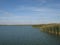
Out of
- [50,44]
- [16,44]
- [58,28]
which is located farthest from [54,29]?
[16,44]

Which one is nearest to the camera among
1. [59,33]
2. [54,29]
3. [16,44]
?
[16,44]

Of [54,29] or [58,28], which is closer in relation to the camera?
[58,28]

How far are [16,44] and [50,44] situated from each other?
200 inches

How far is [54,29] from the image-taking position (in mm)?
31844

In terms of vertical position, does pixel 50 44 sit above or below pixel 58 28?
below

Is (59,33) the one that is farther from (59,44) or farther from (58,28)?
(59,44)

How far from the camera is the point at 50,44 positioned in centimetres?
1723

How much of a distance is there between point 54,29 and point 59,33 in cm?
300

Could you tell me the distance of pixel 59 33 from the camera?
29047mm

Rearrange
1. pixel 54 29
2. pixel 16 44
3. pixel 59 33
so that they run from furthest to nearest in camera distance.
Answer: pixel 54 29 → pixel 59 33 → pixel 16 44

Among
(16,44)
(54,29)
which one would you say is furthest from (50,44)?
(54,29)

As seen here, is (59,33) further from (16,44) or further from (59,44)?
(16,44)

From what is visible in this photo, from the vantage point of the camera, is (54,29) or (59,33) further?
(54,29)

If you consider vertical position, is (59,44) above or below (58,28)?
below
